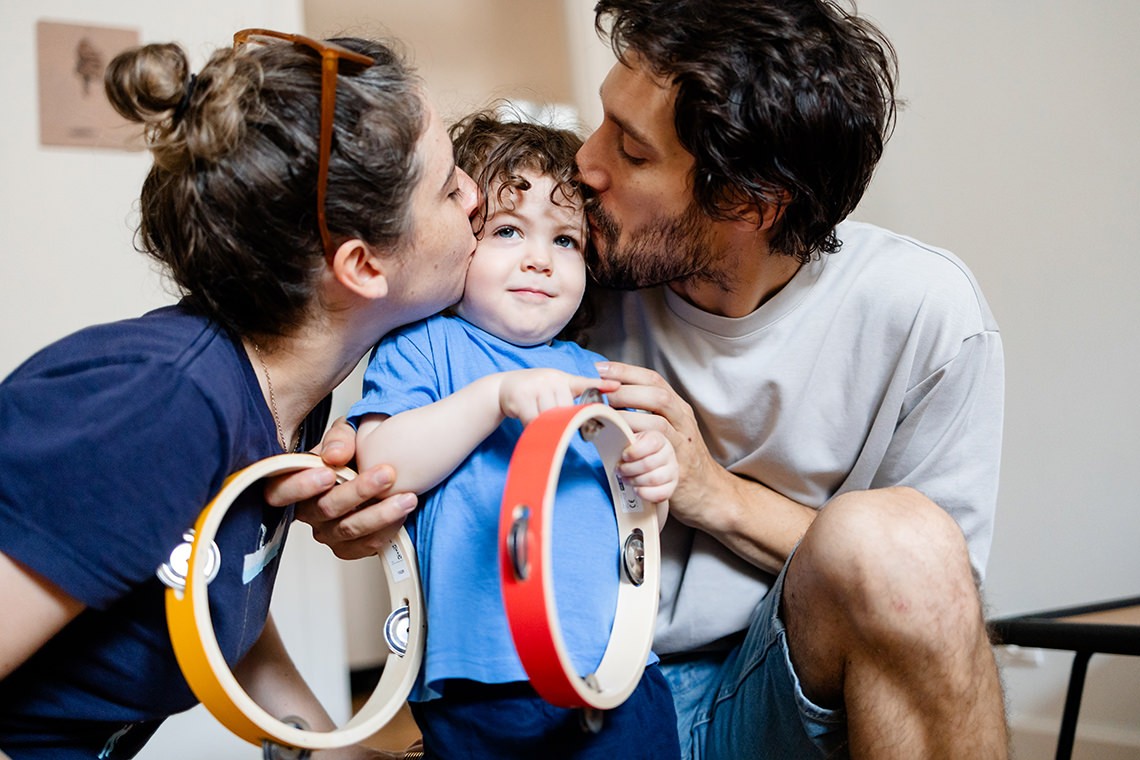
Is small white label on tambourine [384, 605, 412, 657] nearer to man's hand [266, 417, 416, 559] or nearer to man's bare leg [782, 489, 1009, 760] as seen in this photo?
man's hand [266, 417, 416, 559]

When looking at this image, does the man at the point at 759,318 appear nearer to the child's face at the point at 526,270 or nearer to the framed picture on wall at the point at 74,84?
the child's face at the point at 526,270

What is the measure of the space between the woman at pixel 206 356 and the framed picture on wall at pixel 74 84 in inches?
58.9

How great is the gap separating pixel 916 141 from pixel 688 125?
121 cm

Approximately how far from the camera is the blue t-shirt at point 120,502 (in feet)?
3.12

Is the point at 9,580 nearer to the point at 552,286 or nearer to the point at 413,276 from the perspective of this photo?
the point at 413,276

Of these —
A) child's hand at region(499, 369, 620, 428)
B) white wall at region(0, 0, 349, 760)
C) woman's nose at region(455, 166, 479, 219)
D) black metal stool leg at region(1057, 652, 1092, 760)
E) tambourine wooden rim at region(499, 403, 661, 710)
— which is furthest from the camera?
white wall at region(0, 0, 349, 760)

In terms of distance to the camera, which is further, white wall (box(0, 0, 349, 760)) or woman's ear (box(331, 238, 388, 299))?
white wall (box(0, 0, 349, 760))

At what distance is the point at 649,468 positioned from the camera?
1165 millimetres

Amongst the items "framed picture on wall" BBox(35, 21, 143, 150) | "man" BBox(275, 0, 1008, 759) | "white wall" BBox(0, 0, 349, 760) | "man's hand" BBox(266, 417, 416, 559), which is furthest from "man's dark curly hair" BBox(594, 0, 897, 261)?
"framed picture on wall" BBox(35, 21, 143, 150)

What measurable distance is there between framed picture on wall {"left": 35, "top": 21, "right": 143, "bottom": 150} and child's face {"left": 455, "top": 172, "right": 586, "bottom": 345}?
151 cm

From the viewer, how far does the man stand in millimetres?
1447

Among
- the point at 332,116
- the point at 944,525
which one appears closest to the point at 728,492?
the point at 944,525

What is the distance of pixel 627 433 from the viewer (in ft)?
3.68

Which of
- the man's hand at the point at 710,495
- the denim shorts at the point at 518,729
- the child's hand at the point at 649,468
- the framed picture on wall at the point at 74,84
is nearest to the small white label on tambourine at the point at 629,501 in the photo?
the child's hand at the point at 649,468
